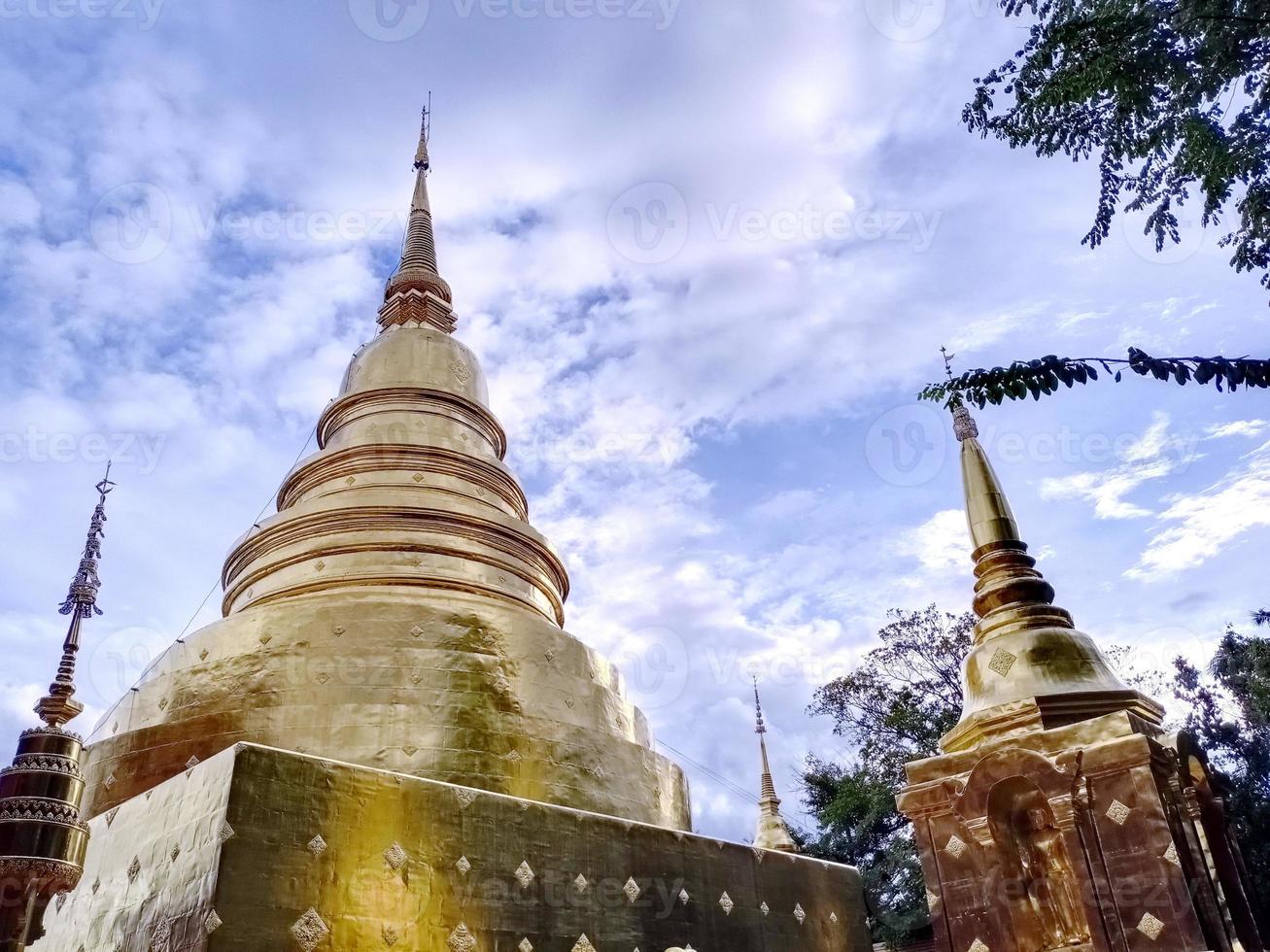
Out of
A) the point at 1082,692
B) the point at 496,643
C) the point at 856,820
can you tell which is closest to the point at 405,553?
the point at 496,643

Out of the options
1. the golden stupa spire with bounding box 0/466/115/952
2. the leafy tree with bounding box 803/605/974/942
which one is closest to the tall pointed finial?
the golden stupa spire with bounding box 0/466/115/952

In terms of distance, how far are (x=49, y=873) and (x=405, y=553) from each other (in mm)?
6350

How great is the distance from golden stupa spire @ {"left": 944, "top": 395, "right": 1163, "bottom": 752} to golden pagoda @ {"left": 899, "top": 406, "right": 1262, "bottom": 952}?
0.02 m

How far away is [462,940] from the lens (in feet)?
27.5

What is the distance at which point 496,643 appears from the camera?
1169cm

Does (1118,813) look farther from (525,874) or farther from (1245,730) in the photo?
(1245,730)

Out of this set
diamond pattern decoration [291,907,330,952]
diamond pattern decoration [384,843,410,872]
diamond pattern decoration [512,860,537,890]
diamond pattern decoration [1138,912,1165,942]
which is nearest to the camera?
diamond pattern decoration [291,907,330,952]

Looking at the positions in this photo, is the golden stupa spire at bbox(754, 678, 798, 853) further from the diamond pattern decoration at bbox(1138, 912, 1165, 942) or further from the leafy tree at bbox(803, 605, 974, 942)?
the diamond pattern decoration at bbox(1138, 912, 1165, 942)

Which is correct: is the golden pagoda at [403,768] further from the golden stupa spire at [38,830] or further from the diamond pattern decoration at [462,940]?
the golden stupa spire at [38,830]

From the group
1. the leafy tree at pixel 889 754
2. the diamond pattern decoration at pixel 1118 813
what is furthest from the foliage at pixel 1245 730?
the diamond pattern decoration at pixel 1118 813

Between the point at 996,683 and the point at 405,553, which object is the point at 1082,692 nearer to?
the point at 996,683

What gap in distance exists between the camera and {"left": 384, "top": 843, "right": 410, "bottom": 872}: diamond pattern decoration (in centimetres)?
841

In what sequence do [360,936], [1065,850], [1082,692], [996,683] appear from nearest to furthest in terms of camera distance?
1. [360,936]
2. [1065,850]
3. [1082,692]
4. [996,683]

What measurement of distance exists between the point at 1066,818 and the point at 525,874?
4960 millimetres
